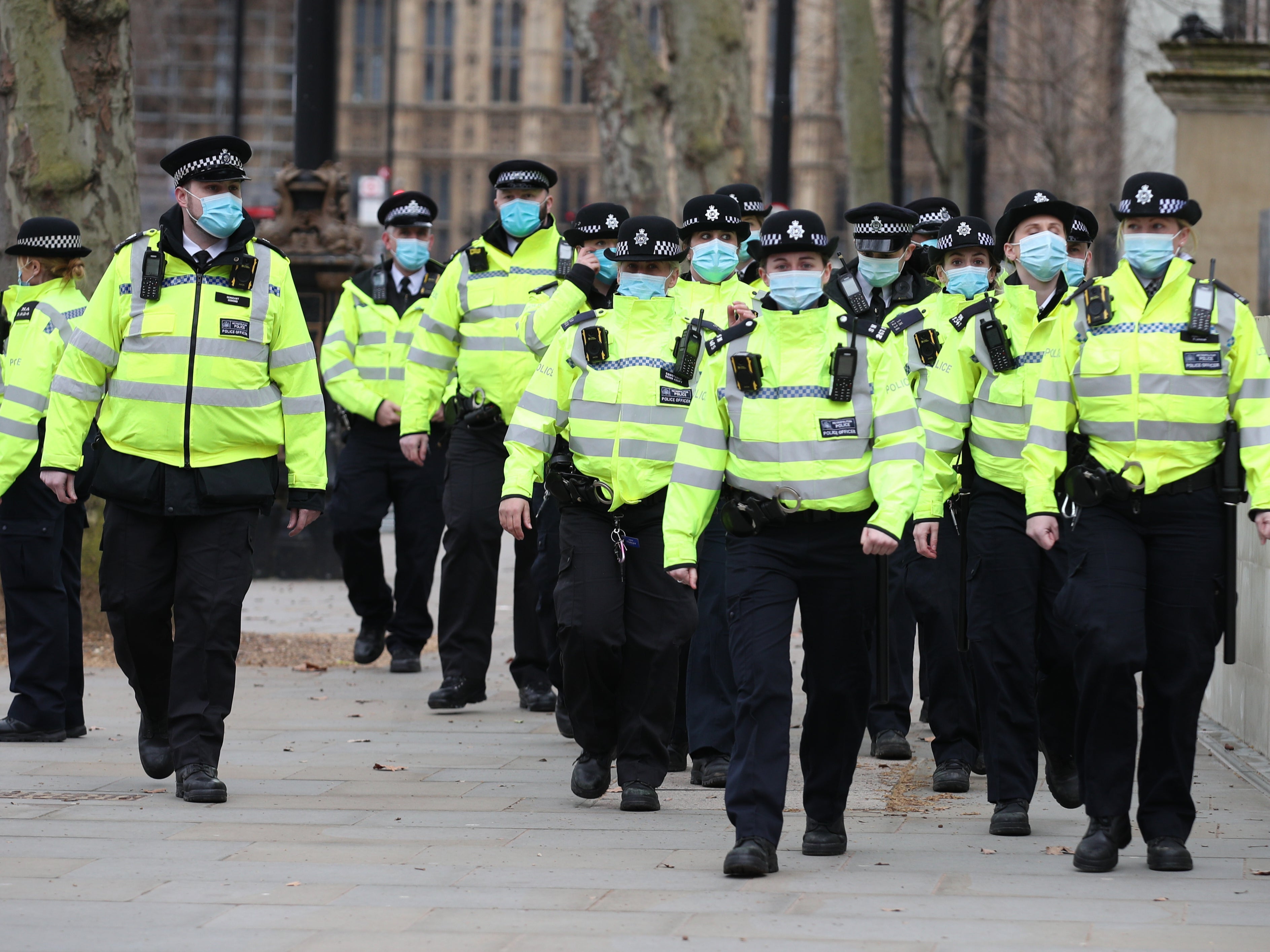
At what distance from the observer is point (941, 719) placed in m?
8.05

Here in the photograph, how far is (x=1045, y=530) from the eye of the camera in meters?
6.48

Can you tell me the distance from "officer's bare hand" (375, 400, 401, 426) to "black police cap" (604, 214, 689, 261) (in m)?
3.87

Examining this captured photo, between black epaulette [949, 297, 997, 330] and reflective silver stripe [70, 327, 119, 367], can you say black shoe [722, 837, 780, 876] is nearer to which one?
black epaulette [949, 297, 997, 330]

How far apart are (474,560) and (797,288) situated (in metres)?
3.62

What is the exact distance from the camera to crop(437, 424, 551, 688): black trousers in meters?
9.60

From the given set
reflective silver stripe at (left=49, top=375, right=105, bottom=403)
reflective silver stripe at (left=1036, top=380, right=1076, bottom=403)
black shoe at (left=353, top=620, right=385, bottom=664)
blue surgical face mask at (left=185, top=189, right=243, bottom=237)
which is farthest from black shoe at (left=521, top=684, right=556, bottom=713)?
reflective silver stripe at (left=1036, top=380, right=1076, bottom=403)

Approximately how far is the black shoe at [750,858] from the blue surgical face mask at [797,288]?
65.2 inches

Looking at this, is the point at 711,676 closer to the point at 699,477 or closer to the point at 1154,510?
the point at 699,477

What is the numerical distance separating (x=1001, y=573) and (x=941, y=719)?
3.17ft

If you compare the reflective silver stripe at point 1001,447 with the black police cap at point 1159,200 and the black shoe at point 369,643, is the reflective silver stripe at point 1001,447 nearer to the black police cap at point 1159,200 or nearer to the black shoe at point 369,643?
the black police cap at point 1159,200

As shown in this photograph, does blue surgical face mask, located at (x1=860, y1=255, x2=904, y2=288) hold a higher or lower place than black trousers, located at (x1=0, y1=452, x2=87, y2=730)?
higher

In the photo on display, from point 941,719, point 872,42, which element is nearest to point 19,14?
point 941,719

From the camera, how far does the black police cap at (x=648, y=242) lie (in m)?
7.38

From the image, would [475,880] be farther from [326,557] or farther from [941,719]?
[326,557]
